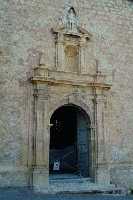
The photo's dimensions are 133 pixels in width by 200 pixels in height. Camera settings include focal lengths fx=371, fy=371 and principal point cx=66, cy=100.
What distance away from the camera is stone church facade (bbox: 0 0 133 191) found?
10078 millimetres

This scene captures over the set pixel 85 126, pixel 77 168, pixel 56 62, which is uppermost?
pixel 56 62

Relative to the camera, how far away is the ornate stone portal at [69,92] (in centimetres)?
1028

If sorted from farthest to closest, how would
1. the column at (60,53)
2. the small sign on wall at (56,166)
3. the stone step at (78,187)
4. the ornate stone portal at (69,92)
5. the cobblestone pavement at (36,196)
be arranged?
1. the small sign on wall at (56,166)
2. the column at (60,53)
3. the ornate stone portal at (69,92)
4. the stone step at (78,187)
5. the cobblestone pavement at (36,196)

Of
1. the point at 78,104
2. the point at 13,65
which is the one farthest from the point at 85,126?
the point at 13,65

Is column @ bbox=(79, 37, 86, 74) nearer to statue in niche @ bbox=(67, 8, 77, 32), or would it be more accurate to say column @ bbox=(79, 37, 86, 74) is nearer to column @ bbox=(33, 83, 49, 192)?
statue in niche @ bbox=(67, 8, 77, 32)

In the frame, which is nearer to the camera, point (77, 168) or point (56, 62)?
point (56, 62)

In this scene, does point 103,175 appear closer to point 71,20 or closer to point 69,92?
point 69,92

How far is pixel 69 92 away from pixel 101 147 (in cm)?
193

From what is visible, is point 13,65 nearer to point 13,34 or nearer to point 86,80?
point 13,34

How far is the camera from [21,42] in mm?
10477

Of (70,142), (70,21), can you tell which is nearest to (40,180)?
(70,142)

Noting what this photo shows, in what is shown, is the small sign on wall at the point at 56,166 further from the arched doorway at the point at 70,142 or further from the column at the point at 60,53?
the column at the point at 60,53

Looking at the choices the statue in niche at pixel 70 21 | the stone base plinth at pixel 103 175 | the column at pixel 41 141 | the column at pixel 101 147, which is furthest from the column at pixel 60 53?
the stone base plinth at pixel 103 175

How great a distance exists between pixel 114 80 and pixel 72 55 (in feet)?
5.21
